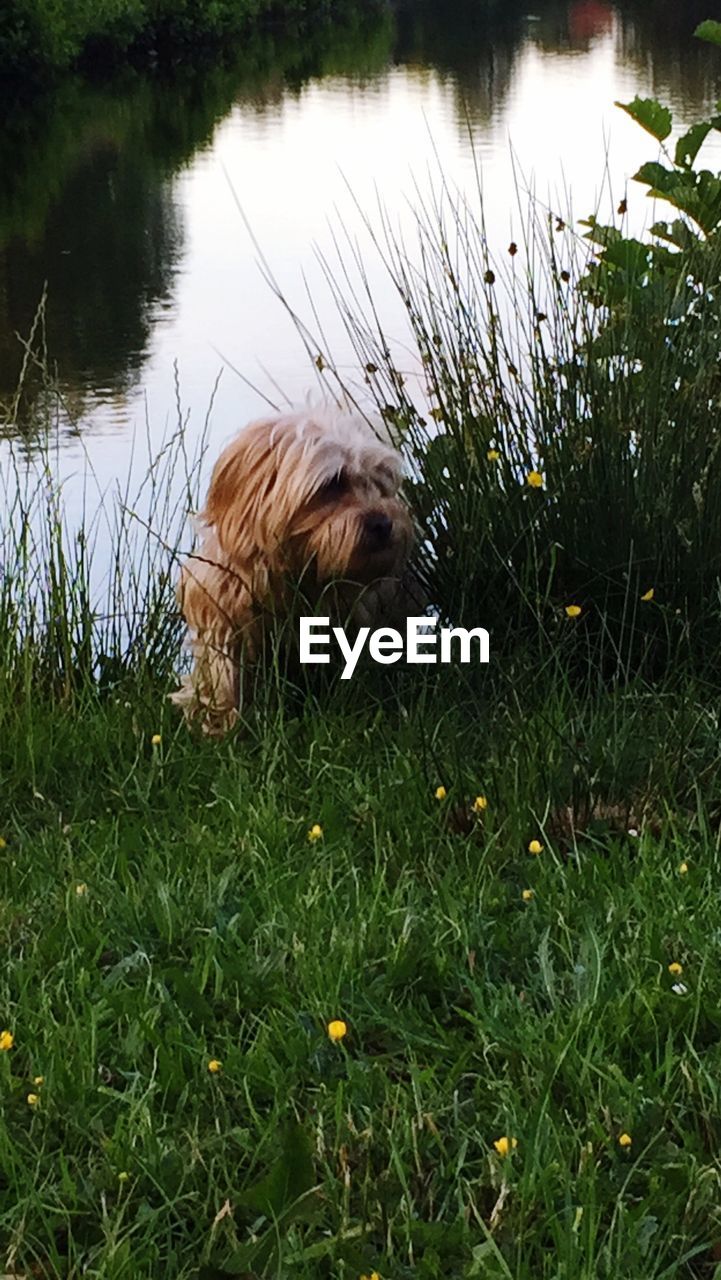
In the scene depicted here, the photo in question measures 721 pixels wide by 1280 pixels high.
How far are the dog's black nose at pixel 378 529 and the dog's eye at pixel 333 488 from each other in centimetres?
11

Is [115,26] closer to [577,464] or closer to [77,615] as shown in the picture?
[77,615]

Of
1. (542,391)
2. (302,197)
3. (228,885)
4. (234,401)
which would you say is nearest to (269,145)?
(302,197)

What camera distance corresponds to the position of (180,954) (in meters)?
2.90

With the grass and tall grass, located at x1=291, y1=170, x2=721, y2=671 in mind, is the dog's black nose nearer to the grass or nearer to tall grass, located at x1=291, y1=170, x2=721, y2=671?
tall grass, located at x1=291, y1=170, x2=721, y2=671

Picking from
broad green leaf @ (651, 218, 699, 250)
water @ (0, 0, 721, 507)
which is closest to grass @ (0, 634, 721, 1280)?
water @ (0, 0, 721, 507)

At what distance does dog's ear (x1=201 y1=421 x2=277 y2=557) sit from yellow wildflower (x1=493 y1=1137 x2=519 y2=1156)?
6.89 feet

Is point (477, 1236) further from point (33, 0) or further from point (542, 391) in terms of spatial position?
point (33, 0)

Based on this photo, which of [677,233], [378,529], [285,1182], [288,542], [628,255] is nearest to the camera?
[285,1182]

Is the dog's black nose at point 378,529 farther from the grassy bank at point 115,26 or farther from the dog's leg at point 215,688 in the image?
the grassy bank at point 115,26

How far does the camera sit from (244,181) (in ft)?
66.6

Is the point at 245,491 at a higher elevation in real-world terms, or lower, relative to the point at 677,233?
lower

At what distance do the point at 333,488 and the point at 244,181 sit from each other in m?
17.2

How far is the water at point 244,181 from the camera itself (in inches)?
448

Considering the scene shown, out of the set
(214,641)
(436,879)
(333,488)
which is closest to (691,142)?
(333,488)
